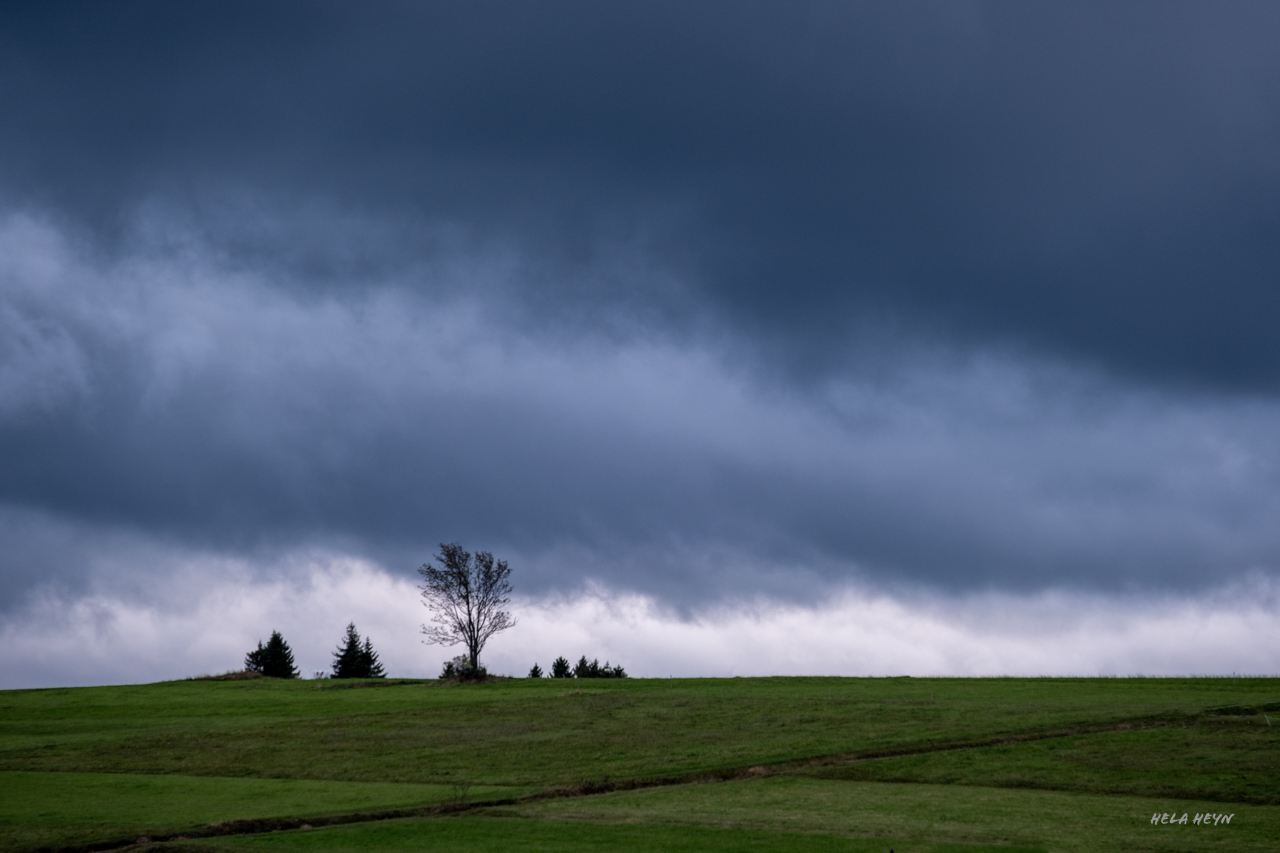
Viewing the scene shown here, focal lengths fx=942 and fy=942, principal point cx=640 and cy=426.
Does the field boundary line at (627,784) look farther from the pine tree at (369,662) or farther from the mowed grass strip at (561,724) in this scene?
the pine tree at (369,662)

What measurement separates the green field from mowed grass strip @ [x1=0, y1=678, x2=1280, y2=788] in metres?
0.27

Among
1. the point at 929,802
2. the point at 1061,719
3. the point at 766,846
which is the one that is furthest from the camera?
the point at 1061,719

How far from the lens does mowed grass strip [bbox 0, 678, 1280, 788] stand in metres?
46.8

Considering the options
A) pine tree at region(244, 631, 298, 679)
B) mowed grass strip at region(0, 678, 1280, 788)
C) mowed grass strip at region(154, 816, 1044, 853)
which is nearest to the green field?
mowed grass strip at region(154, 816, 1044, 853)

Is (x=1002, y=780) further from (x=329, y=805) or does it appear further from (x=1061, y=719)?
(x=329, y=805)

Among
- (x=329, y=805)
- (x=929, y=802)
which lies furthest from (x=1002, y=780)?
(x=329, y=805)

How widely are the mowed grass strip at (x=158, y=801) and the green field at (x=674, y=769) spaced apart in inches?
7.2

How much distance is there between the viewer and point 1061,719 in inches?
1969

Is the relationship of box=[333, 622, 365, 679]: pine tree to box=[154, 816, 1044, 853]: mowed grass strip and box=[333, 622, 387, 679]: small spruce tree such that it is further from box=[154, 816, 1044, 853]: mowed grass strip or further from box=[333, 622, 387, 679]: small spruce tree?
box=[154, 816, 1044, 853]: mowed grass strip

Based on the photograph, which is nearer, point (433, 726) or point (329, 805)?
point (329, 805)

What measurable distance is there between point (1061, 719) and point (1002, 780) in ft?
45.3

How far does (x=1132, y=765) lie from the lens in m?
38.8

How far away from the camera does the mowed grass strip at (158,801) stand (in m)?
32.2

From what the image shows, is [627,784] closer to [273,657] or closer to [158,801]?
[158,801]
